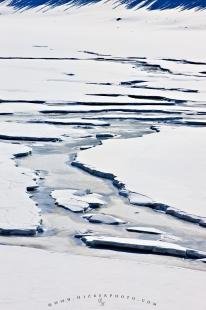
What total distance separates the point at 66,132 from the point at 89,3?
6427 centimetres

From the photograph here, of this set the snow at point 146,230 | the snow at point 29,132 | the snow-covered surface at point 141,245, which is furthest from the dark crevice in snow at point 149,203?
the snow at point 29,132

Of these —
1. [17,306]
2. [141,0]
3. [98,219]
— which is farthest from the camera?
[141,0]

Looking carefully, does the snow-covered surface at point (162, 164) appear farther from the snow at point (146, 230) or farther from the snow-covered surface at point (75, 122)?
the snow-covered surface at point (75, 122)

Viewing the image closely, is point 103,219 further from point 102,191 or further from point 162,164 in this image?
point 162,164

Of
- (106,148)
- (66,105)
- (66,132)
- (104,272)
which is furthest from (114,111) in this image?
(104,272)

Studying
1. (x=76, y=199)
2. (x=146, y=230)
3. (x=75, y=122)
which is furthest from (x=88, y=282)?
(x=75, y=122)

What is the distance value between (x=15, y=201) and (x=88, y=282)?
2161 millimetres

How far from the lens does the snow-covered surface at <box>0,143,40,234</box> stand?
6305 millimetres

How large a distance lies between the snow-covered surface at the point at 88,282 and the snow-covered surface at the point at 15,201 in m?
0.52

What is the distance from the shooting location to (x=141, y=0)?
70750mm

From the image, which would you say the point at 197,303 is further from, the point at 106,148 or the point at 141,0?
the point at 141,0

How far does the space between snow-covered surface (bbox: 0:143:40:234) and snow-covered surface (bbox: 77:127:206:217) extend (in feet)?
3.01

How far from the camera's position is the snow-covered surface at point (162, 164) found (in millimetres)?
7520

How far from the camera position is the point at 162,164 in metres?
9.19
